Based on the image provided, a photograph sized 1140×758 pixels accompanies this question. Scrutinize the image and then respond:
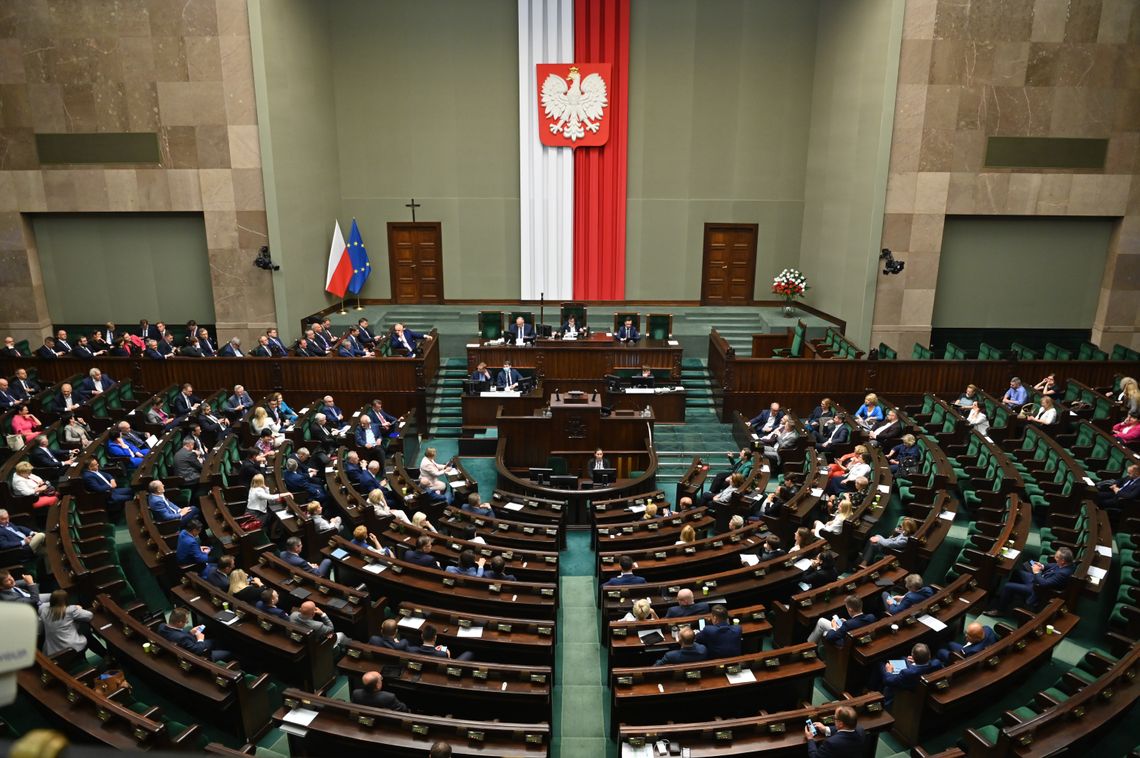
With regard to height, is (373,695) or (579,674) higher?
(373,695)

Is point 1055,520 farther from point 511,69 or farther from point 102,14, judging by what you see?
point 102,14

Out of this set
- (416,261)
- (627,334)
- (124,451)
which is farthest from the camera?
(416,261)

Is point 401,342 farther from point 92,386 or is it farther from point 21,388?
point 21,388

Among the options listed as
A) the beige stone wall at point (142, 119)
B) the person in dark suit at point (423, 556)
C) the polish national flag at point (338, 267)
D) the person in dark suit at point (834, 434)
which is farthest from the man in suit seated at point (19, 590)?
the polish national flag at point (338, 267)

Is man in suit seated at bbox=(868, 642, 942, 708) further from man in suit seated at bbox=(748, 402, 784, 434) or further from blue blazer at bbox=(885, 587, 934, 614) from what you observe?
man in suit seated at bbox=(748, 402, 784, 434)

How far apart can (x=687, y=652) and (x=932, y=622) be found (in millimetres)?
2316

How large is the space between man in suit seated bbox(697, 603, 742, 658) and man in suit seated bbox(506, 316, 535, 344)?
942 centimetres

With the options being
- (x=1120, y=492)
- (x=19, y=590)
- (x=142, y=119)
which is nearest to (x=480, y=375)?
(x=19, y=590)

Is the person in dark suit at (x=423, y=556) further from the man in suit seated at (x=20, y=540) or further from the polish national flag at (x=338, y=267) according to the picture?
the polish national flag at (x=338, y=267)

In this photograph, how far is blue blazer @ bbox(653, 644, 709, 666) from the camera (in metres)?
6.47

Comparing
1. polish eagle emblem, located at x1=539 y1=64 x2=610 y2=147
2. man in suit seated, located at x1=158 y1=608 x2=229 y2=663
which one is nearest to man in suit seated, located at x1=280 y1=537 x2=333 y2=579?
man in suit seated, located at x1=158 y1=608 x2=229 y2=663

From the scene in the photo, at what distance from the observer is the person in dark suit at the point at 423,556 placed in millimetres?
8250

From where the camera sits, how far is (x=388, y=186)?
19797 millimetres

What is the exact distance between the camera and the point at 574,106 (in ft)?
62.8
